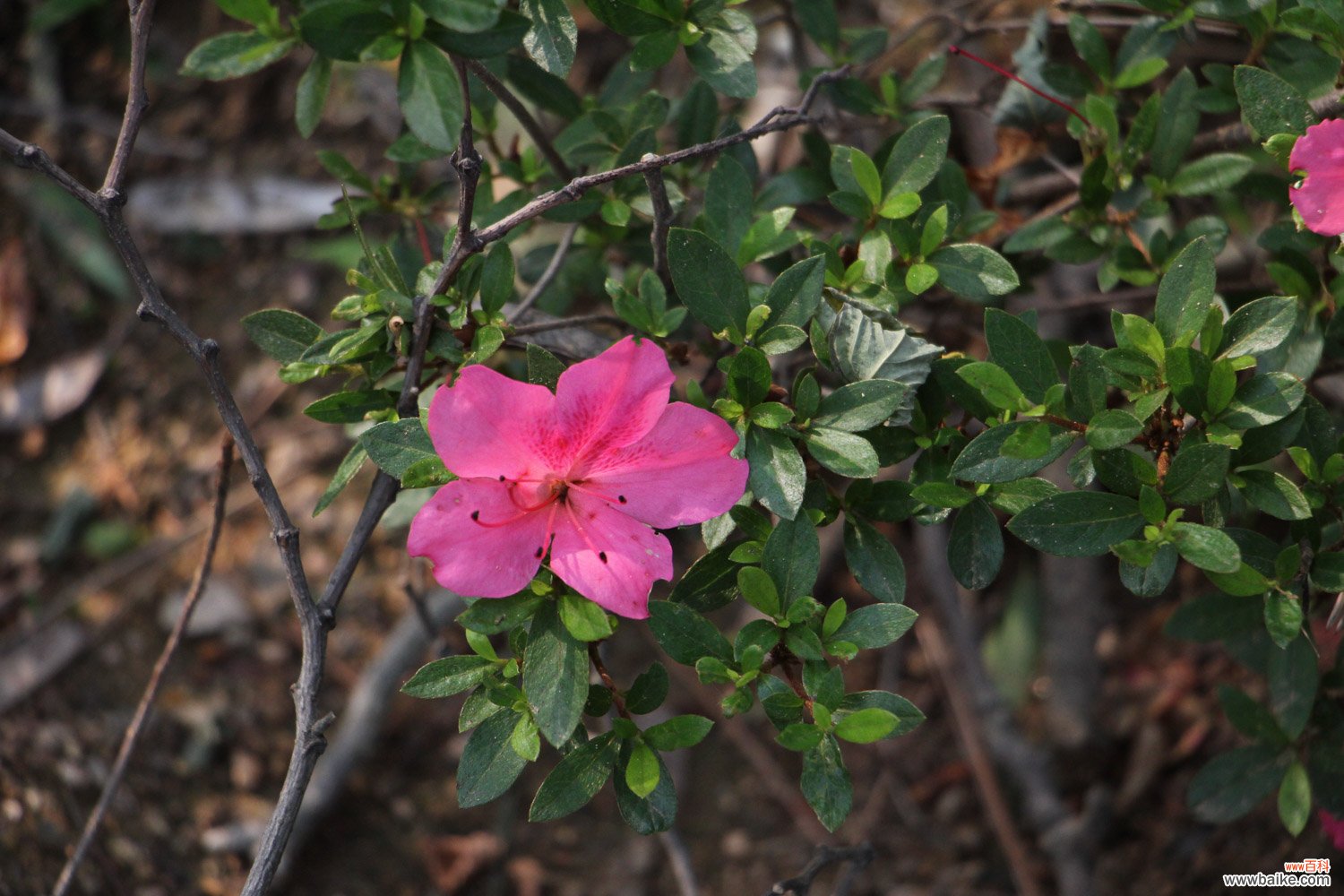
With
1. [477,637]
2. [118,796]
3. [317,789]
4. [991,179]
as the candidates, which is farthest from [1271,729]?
[118,796]

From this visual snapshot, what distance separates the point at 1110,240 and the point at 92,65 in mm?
3057

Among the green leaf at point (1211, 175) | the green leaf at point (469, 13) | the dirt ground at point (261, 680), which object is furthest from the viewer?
the dirt ground at point (261, 680)

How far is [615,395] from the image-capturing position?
112 centimetres

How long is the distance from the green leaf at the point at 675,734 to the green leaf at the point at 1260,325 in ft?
2.44

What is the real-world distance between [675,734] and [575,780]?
0.12 meters

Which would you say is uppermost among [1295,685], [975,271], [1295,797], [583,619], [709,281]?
[709,281]

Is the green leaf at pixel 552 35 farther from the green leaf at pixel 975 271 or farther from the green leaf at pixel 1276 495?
the green leaf at pixel 1276 495

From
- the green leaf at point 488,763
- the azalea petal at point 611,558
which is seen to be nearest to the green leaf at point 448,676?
the green leaf at point 488,763

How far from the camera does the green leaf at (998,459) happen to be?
1.11 meters

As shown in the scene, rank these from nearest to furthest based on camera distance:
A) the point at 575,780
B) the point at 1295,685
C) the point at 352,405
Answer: the point at 575,780
the point at 352,405
the point at 1295,685

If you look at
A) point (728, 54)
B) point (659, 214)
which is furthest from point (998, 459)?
point (728, 54)

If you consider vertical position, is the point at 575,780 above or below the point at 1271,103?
below

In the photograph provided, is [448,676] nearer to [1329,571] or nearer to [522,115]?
[522,115]

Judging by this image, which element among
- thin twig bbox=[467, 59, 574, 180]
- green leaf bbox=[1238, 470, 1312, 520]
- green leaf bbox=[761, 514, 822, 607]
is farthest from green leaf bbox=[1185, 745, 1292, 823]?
thin twig bbox=[467, 59, 574, 180]
